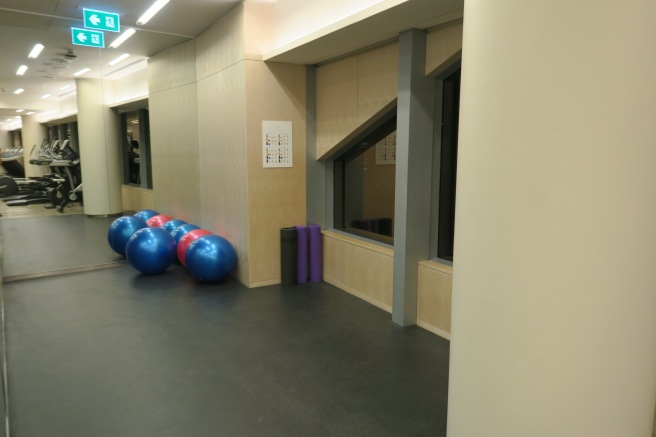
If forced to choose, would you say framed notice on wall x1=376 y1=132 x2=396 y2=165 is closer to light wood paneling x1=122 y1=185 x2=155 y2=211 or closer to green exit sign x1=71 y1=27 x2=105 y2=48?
green exit sign x1=71 y1=27 x2=105 y2=48

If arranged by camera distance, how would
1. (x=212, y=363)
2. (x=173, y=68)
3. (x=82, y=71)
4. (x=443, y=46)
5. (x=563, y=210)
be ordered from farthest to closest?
→ (x=173, y=68)
(x=82, y=71)
(x=443, y=46)
(x=212, y=363)
(x=563, y=210)

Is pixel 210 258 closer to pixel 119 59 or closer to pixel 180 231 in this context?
pixel 180 231

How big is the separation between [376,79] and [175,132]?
3759 mm

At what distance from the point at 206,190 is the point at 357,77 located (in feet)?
8.97

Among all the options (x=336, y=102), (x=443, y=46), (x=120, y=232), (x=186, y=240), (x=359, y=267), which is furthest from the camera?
(x=120, y=232)

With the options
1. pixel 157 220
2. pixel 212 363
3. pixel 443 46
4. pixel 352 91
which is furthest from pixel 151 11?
pixel 212 363

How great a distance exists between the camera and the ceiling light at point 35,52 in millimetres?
5656

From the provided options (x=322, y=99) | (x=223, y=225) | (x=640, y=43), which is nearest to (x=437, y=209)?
(x=322, y=99)

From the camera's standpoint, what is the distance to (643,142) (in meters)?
1.07

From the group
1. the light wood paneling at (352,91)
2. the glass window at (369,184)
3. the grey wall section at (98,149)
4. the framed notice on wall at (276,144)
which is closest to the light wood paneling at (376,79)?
the light wood paneling at (352,91)

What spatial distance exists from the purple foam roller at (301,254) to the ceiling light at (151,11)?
113 inches

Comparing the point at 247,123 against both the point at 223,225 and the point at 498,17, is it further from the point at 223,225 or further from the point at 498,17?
the point at 498,17

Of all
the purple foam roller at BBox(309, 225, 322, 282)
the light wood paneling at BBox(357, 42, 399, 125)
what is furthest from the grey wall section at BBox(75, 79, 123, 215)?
the light wood paneling at BBox(357, 42, 399, 125)

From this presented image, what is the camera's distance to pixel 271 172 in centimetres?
534
